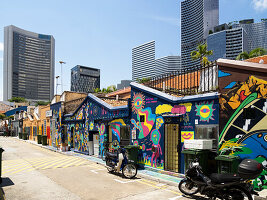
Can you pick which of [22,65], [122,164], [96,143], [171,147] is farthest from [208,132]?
[22,65]

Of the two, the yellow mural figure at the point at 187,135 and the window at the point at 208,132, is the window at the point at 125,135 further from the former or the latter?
the window at the point at 208,132

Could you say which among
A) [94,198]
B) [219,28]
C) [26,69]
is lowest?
[94,198]

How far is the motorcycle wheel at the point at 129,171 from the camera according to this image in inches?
382

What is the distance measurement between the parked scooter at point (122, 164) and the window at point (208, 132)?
3301mm

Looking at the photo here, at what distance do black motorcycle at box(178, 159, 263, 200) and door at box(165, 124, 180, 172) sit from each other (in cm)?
296

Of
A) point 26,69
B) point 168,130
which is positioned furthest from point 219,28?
point 168,130

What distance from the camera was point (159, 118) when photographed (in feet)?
34.3

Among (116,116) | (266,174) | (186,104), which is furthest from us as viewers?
(116,116)

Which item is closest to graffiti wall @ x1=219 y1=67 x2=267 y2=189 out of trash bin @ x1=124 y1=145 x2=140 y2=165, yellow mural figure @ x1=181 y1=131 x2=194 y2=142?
yellow mural figure @ x1=181 y1=131 x2=194 y2=142

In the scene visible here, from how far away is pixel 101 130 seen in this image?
15.0 metres

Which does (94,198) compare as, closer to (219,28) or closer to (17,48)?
(219,28)

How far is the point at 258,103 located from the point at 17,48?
210 metres

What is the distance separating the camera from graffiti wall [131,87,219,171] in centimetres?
862

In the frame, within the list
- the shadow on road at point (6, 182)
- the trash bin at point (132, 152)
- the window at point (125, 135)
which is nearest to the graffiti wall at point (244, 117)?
the trash bin at point (132, 152)
